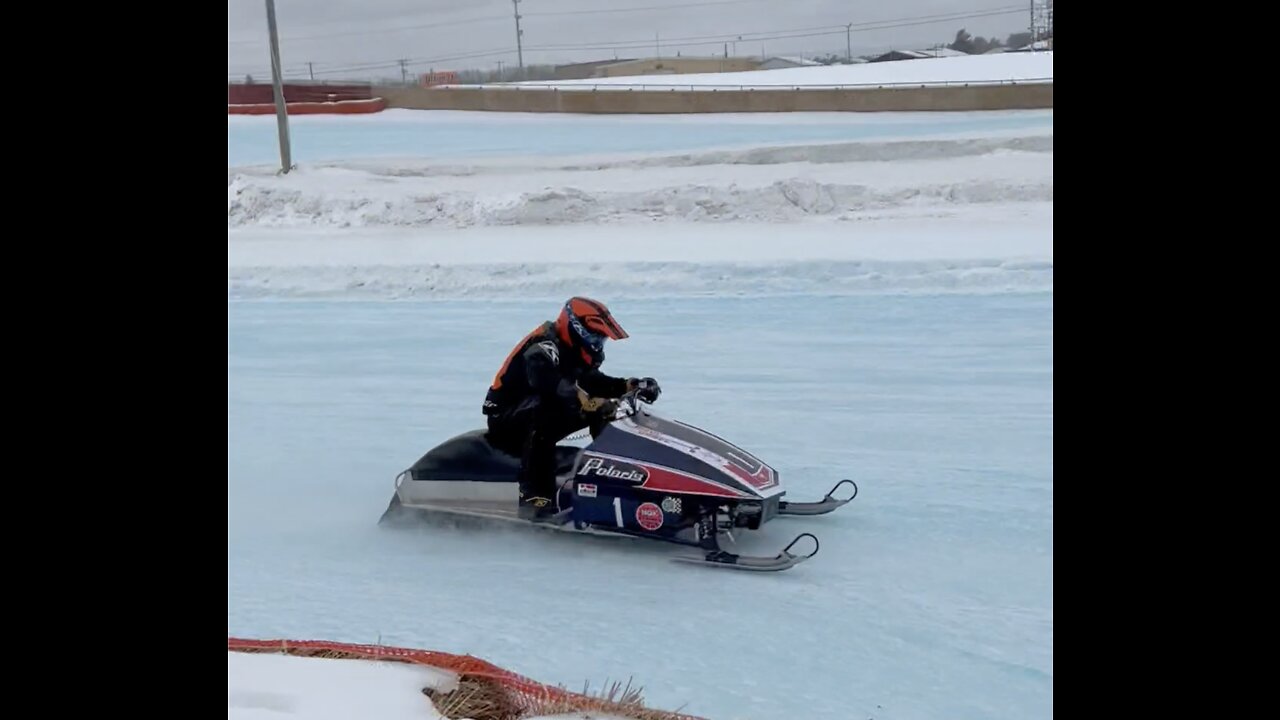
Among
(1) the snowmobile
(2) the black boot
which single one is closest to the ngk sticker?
(1) the snowmobile

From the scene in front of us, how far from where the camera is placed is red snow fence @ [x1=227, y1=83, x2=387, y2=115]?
61.1ft

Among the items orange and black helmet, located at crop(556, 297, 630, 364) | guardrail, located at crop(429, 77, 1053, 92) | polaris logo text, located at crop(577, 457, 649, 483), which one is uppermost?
guardrail, located at crop(429, 77, 1053, 92)

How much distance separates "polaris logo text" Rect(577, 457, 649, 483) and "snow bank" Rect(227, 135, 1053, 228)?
9.86 m

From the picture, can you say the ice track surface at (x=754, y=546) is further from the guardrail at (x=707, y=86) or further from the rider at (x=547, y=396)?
the guardrail at (x=707, y=86)

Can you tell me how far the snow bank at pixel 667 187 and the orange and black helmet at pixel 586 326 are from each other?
954 centimetres

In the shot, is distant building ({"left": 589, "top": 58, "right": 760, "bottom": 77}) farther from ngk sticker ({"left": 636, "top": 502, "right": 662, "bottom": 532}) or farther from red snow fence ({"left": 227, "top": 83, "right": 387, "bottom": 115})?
ngk sticker ({"left": 636, "top": 502, "right": 662, "bottom": 532})

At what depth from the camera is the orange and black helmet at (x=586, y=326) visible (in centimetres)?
568

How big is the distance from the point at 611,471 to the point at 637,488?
0.15 m

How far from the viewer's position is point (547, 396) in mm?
5621

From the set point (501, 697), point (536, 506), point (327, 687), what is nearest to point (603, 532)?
point (536, 506)
